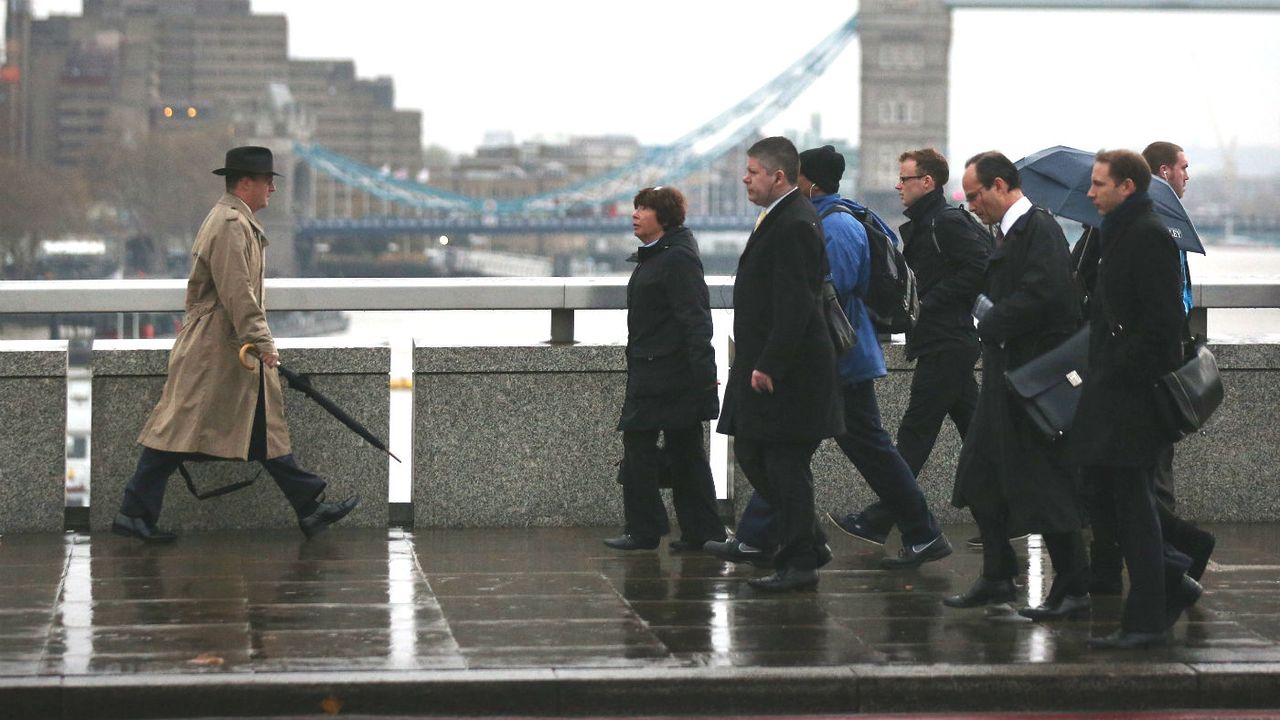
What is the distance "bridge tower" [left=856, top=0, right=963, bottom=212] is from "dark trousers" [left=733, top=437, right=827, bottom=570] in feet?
258

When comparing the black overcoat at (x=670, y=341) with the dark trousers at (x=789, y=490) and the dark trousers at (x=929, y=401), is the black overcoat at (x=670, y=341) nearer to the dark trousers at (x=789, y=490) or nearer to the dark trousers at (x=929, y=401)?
the dark trousers at (x=789, y=490)

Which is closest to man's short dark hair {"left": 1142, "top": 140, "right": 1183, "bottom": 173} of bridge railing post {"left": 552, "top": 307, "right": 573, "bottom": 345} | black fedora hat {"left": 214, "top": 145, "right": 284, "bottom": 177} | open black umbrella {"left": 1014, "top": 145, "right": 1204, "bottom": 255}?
open black umbrella {"left": 1014, "top": 145, "right": 1204, "bottom": 255}

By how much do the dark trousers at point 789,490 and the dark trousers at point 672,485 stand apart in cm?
61

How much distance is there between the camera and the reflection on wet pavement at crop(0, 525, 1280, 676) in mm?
3926

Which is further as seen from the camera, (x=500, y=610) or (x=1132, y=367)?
(x=500, y=610)

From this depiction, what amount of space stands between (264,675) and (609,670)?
708 mm

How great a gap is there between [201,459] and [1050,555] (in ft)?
8.19

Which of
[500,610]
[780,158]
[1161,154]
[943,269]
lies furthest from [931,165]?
[500,610]

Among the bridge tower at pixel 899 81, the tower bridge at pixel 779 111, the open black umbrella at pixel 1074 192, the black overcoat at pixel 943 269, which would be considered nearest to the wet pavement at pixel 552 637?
the black overcoat at pixel 943 269

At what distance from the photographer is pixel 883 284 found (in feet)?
16.7

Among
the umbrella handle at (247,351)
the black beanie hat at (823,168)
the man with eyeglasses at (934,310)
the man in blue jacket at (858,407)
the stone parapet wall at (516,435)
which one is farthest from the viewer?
the stone parapet wall at (516,435)

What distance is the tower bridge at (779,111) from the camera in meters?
80.5

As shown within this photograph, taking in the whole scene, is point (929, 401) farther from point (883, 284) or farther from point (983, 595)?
point (983, 595)

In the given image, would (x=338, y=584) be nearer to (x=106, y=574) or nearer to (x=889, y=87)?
(x=106, y=574)
